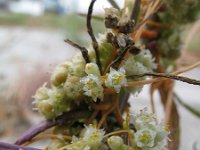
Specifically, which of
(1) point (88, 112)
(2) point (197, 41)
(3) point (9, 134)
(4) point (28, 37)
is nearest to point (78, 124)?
(1) point (88, 112)

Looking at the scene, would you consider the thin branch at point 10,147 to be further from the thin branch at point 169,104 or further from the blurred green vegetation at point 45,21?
the blurred green vegetation at point 45,21

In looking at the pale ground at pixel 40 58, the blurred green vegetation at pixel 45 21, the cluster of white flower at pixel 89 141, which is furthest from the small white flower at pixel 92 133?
the blurred green vegetation at pixel 45 21

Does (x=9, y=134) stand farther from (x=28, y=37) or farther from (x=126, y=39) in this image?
(x=28, y=37)

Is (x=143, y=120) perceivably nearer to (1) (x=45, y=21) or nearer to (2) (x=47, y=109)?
(2) (x=47, y=109)

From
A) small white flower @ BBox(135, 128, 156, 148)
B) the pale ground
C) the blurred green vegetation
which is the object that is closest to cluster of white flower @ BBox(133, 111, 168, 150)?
small white flower @ BBox(135, 128, 156, 148)

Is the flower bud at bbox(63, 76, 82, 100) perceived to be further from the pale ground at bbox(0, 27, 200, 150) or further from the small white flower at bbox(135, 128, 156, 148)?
the pale ground at bbox(0, 27, 200, 150)

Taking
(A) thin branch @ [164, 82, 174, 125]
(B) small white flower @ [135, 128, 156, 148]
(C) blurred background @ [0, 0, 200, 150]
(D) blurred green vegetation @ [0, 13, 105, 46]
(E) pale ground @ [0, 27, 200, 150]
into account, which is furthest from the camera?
(D) blurred green vegetation @ [0, 13, 105, 46]
